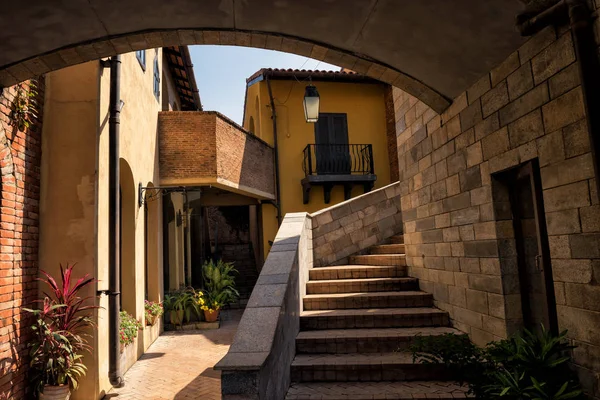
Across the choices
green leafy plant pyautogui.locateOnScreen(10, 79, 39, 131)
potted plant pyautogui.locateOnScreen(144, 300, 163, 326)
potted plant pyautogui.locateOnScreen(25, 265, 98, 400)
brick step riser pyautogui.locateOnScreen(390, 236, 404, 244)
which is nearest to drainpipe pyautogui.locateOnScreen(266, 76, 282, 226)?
potted plant pyautogui.locateOnScreen(144, 300, 163, 326)

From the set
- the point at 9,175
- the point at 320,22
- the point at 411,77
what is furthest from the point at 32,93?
the point at 411,77

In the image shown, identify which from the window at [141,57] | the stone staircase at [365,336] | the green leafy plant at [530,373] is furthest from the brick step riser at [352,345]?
the window at [141,57]

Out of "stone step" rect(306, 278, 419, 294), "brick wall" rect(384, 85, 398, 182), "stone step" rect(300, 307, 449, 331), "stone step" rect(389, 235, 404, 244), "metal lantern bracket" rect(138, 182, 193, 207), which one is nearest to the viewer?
"stone step" rect(300, 307, 449, 331)

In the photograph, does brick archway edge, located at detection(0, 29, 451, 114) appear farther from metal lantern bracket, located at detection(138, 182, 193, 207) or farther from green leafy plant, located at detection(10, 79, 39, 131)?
metal lantern bracket, located at detection(138, 182, 193, 207)

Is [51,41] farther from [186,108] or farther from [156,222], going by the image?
[186,108]

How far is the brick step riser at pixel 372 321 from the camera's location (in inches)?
201

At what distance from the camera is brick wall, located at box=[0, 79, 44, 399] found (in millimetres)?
4395

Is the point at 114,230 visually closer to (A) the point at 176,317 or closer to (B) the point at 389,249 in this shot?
(B) the point at 389,249

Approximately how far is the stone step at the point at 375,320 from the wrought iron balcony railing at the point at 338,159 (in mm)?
8779

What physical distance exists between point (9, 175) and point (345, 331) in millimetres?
4371

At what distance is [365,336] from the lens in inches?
181

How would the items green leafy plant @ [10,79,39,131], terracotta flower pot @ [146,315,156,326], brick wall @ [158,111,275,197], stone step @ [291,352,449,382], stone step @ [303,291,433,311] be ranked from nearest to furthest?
1. stone step @ [291,352,449,382]
2. green leafy plant @ [10,79,39,131]
3. stone step @ [303,291,433,311]
4. terracotta flower pot @ [146,315,156,326]
5. brick wall @ [158,111,275,197]

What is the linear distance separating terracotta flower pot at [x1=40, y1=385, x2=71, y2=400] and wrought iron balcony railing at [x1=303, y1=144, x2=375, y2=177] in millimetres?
9932

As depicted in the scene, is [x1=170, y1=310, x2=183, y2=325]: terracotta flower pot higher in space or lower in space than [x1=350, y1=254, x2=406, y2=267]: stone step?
lower
